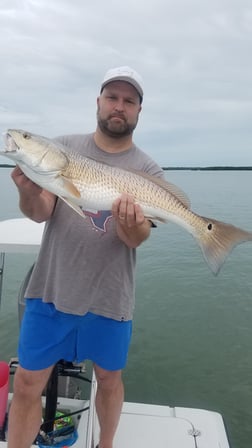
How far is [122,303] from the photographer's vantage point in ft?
9.16

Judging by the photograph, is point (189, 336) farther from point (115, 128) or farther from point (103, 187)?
point (115, 128)

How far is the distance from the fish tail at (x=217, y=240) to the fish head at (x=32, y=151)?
1160 mm

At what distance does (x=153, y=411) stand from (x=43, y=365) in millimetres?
1386

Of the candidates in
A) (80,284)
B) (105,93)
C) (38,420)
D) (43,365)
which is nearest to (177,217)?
(80,284)

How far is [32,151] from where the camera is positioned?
8.28 feet

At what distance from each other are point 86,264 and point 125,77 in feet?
4.51

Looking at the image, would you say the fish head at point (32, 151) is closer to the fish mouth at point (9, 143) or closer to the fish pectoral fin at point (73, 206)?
the fish mouth at point (9, 143)

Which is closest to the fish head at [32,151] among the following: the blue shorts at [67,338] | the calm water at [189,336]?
the blue shorts at [67,338]

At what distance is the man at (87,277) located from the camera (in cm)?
270

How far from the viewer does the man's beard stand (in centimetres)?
276

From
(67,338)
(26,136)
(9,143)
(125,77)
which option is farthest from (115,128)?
(67,338)

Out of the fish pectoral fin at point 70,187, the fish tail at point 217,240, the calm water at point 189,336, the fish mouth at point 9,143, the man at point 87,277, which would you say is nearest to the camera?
the fish mouth at point 9,143

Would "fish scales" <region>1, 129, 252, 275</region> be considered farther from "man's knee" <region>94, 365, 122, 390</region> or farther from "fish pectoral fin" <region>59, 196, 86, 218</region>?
"man's knee" <region>94, 365, 122, 390</region>

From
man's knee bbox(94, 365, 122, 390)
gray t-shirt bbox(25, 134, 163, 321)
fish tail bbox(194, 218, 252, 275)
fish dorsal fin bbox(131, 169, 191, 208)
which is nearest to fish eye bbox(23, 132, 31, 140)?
gray t-shirt bbox(25, 134, 163, 321)
